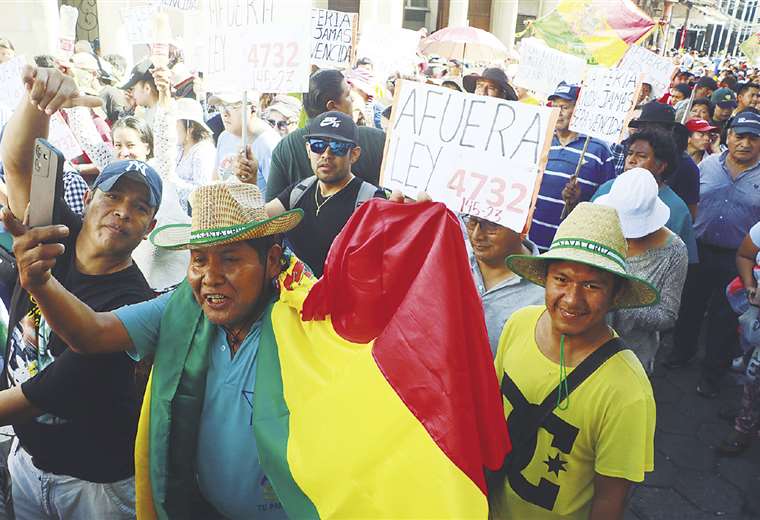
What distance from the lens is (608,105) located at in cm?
423

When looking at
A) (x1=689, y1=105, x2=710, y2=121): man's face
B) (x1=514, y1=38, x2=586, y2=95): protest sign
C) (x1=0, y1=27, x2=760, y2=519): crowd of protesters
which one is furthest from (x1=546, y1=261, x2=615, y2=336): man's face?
(x1=689, y1=105, x2=710, y2=121): man's face

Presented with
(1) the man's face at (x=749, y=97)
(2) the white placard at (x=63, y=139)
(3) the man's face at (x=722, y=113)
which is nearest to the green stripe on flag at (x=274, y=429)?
(2) the white placard at (x=63, y=139)

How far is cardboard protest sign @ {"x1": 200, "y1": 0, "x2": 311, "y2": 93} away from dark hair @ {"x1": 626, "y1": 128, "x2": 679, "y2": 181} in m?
2.20

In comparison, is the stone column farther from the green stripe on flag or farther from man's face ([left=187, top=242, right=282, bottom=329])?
the green stripe on flag

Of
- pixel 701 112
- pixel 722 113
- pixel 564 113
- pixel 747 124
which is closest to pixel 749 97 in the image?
pixel 722 113

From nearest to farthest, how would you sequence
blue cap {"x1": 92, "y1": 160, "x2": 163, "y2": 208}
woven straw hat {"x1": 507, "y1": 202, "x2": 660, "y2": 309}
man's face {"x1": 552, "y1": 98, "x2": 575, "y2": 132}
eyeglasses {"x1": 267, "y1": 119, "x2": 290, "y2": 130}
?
woven straw hat {"x1": 507, "y1": 202, "x2": 660, "y2": 309} → blue cap {"x1": 92, "y1": 160, "x2": 163, "y2": 208} → man's face {"x1": 552, "y1": 98, "x2": 575, "y2": 132} → eyeglasses {"x1": 267, "y1": 119, "x2": 290, "y2": 130}

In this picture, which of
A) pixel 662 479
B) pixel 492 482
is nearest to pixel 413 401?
pixel 492 482

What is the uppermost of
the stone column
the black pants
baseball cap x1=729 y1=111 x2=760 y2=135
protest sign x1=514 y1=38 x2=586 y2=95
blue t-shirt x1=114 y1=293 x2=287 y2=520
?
the stone column

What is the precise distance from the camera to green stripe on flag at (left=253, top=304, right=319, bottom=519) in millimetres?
1563

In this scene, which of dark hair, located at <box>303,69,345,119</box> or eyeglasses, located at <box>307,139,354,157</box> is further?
dark hair, located at <box>303,69,345,119</box>

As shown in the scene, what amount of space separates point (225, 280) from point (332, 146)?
1768 mm

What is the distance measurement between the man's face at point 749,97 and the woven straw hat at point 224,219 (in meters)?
9.15

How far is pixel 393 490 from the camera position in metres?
1.37

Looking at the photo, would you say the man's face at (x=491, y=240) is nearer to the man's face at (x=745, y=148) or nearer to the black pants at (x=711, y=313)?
the black pants at (x=711, y=313)
